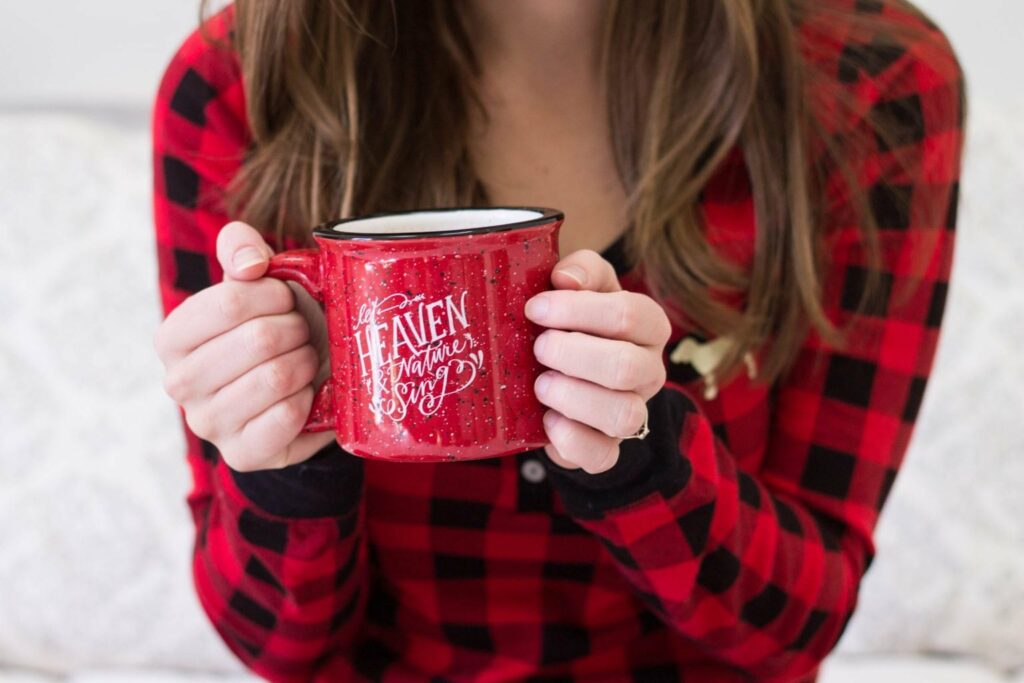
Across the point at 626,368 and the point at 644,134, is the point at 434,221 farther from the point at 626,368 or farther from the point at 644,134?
the point at 644,134

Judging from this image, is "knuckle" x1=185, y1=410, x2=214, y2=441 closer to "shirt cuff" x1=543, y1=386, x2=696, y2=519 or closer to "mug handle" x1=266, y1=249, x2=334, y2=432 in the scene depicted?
"mug handle" x1=266, y1=249, x2=334, y2=432

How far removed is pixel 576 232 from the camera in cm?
88

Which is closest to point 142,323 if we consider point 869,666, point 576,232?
point 576,232

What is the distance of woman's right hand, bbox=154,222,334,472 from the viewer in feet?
1.92

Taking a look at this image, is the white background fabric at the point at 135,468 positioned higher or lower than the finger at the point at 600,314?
lower

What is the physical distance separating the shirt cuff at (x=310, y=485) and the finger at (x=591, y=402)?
0.70ft

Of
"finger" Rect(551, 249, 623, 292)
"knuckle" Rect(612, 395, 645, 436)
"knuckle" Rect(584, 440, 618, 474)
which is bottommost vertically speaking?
"knuckle" Rect(584, 440, 618, 474)

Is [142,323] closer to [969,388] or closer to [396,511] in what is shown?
[396,511]

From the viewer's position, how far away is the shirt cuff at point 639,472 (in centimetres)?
66

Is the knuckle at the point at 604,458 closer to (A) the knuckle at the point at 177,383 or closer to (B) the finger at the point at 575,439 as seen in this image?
(B) the finger at the point at 575,439

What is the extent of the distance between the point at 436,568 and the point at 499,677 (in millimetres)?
117

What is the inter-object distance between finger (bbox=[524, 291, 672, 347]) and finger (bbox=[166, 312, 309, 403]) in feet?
0.52

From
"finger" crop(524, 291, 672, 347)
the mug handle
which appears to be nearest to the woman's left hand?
"finger" crop(524, 291, 672, 347)

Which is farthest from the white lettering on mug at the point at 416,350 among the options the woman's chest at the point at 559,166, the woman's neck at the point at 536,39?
the woman's neck at the point at 536,39
